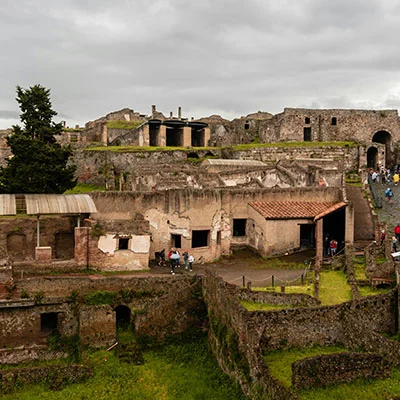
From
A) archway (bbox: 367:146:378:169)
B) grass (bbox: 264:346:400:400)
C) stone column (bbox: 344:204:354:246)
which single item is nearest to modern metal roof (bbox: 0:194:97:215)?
grass (bbox: 264:346:400:400)

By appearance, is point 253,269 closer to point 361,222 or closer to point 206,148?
point 361,222

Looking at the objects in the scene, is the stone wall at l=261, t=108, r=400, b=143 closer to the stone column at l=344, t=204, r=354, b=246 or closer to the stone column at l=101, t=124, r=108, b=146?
the stone column at l=101, t=124, r=108, b=146

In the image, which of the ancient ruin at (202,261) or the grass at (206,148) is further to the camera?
the grass at (206,148)

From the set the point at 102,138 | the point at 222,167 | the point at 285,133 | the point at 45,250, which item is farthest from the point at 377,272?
the point at 102,138

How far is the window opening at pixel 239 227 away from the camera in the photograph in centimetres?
3022

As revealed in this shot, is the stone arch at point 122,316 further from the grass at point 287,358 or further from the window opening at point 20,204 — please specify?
the grass at point 287,358

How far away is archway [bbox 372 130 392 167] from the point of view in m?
53.0

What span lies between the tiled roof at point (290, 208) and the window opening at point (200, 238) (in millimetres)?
3213

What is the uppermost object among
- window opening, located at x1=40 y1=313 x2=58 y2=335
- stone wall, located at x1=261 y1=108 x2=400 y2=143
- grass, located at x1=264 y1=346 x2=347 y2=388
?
stone wall, located at x1=261 y1=108 x2=400 y2=143

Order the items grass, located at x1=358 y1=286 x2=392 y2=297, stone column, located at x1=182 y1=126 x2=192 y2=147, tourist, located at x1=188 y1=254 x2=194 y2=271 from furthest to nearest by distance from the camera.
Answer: stone column, located at x1=182 y1=126 x2=192 y2=147
tourist, located at x1=188 y1=254 x2=194 y2=271
grass, located at x1=358 y1=286 x2=392 y2=297

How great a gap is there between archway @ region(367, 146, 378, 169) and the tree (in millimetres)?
30738

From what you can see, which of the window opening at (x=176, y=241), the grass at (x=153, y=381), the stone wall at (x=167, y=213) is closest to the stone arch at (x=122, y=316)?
the grass at (x=153, y=381)

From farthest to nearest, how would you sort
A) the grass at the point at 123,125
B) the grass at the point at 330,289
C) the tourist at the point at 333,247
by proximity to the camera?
the grass at the point at 123,125 → the tourist at the point at 333,247 → the grass at the point at 330,289

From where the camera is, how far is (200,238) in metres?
28.5
